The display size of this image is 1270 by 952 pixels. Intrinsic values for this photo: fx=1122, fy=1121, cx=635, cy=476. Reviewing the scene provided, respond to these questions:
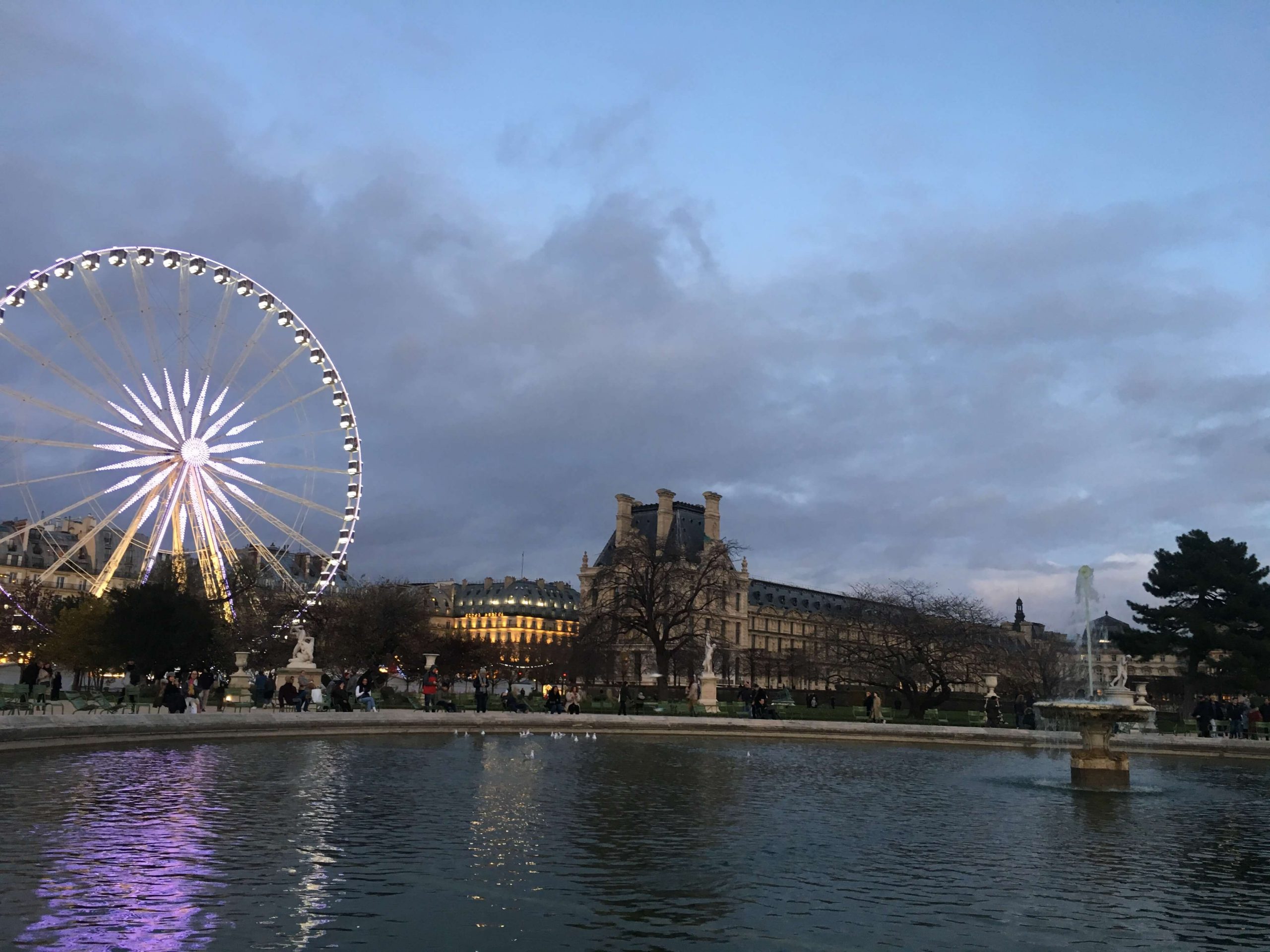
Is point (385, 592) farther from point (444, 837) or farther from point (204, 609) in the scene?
point (444, 837)

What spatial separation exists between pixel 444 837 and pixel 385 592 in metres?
65.5

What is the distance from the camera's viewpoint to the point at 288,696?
3378 centimetres

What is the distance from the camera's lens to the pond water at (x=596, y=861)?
322 inches

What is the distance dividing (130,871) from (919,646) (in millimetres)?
51391

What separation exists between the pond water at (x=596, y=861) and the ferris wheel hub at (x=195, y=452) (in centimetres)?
2415

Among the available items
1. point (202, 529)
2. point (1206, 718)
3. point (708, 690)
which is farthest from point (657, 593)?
point (1206, 718)

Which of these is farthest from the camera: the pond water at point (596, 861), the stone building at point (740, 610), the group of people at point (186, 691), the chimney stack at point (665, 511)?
the chimney stack at point (665, 511)

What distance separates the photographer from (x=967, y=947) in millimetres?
8016

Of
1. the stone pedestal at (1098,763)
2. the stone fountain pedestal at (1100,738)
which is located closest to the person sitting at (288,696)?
the stone fountain pedestal at (1100,738)

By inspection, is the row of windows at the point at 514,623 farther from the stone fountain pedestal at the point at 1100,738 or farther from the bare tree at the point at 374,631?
the stone fountain pedestal at the point at 1100,738

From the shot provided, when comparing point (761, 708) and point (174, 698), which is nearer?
point (174, 698)

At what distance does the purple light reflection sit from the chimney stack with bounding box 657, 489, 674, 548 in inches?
4077

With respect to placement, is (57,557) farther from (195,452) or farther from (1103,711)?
(1103,711)

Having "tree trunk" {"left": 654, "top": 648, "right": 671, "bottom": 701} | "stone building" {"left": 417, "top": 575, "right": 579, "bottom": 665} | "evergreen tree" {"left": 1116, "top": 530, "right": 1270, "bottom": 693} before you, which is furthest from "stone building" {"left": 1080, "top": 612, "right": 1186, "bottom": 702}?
"stone building" {"left": 417, "top": 575, "right": 579, "bottom": 665}
